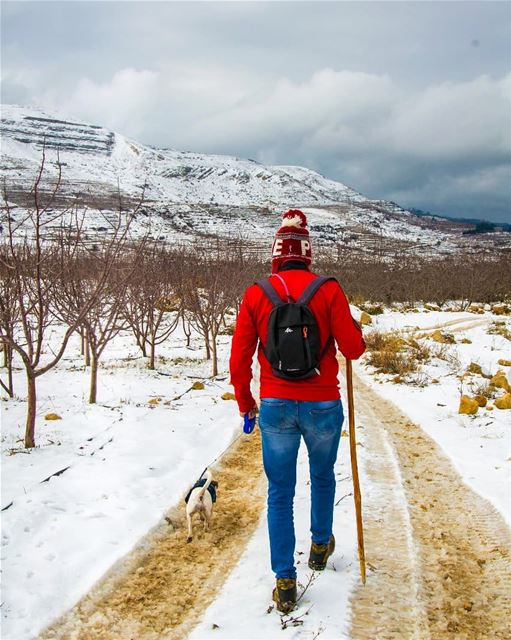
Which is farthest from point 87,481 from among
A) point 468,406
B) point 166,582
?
point 468,406

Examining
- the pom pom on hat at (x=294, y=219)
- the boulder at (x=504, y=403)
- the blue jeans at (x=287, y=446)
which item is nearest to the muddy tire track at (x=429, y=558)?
the blue jeans at (x=287, y=446)

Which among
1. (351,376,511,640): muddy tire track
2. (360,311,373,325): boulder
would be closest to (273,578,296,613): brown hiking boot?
(351,376,511,640): muddy tire track

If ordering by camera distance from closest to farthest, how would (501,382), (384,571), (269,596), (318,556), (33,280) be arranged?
(269,596), (318,556), (384,571), (33,280), (501,382)

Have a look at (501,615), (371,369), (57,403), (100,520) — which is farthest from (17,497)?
(371,369)

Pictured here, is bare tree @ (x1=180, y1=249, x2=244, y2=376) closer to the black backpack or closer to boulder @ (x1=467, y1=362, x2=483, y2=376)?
boulder @ (x1=467, y1=362, x2=483, y2=376)

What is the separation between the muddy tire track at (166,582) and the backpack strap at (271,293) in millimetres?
2135

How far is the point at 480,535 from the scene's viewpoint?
4293 mm

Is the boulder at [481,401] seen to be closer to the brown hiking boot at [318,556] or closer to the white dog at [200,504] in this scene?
the white dog at [200,504]

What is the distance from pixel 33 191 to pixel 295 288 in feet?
11.6

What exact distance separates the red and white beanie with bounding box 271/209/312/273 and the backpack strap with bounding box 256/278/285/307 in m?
0.22

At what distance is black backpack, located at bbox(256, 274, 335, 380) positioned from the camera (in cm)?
285

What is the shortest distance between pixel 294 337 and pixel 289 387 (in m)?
0.34

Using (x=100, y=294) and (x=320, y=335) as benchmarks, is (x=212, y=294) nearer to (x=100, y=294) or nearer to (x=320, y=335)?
(x=100, y=294)

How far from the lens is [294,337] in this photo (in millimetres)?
2850
